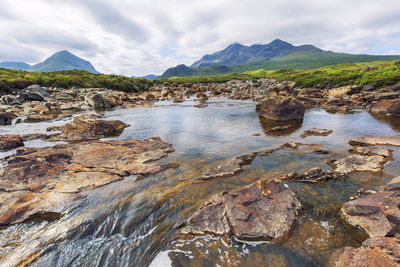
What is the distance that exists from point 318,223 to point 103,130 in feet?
50.2

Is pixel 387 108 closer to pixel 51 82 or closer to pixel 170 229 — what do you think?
pixel 170 229

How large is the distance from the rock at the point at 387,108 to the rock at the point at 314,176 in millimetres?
20014

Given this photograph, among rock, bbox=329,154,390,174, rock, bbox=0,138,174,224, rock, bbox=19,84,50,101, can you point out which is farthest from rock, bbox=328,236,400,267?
rock, bbox=19,84,50,101

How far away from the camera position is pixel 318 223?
16.2 ft

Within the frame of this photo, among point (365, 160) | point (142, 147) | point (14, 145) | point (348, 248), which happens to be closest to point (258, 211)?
point (348, 248)

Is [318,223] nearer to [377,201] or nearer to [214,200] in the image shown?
[377,201]

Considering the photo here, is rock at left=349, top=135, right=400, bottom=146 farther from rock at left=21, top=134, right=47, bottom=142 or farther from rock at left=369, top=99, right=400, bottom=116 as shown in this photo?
rock at left=21, top=134, right=47, bottom=142

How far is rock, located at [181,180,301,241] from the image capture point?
461 centimetres

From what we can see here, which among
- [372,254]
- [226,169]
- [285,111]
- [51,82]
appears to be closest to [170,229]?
[226,169]

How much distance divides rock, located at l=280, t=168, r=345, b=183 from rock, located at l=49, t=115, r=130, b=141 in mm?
13208

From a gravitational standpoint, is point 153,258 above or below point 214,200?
below

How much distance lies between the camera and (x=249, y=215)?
4945mm

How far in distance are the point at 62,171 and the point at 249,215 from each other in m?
7.67

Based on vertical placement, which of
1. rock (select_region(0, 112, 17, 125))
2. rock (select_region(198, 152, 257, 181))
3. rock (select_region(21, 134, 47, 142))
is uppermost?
rock (select_region(0, 112, 17, 125))
